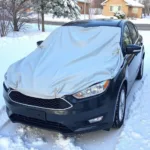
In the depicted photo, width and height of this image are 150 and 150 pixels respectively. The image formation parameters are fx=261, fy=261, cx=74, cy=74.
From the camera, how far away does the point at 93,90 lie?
3.36 metres

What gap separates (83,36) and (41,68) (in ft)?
4.11

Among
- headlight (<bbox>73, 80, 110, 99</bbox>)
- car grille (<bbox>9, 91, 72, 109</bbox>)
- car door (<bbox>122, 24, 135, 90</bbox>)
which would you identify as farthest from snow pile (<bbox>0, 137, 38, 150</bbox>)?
car door (<bbox>122, 24, 135, 90</bbox>)

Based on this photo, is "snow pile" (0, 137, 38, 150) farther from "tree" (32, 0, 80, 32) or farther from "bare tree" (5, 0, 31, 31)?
"tree" (32, 0, 80, 32)

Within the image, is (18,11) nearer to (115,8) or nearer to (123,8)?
(123,8)

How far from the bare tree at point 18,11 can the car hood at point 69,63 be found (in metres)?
9.38

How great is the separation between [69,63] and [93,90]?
2.26 ft

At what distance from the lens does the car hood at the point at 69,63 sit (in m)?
3.37

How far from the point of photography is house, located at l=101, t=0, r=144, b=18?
1941 inches

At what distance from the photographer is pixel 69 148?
136 inches

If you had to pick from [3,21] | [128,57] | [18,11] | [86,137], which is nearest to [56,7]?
[18,11]

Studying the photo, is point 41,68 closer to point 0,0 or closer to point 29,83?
point 29,83

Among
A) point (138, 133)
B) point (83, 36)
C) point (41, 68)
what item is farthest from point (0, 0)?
point (138, 133)

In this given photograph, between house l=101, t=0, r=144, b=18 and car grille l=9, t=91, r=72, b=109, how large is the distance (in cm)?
4790

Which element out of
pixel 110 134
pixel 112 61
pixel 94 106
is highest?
pixel 112 61
